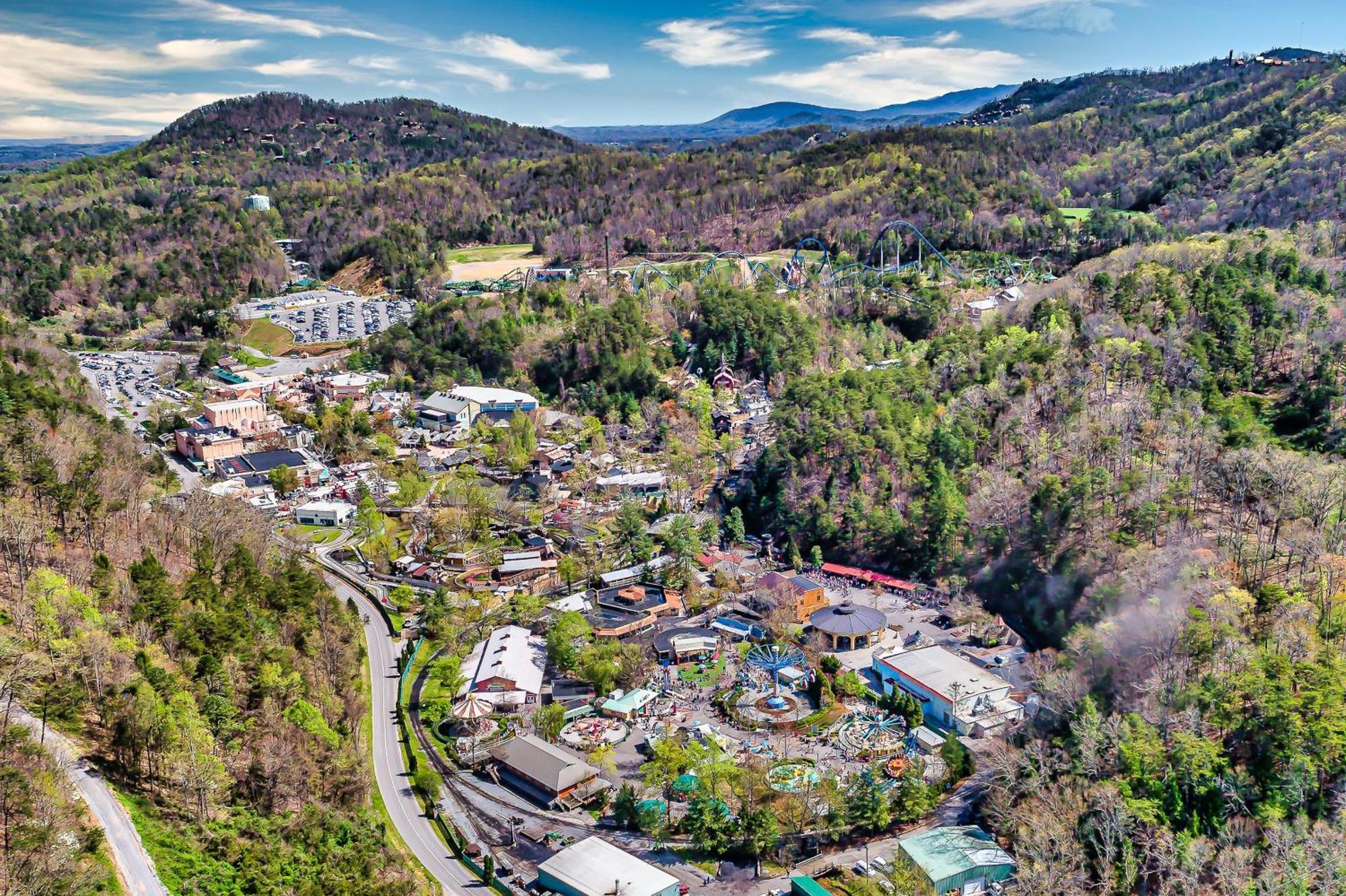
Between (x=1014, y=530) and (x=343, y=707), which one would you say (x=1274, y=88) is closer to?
(x=1014, y=530)

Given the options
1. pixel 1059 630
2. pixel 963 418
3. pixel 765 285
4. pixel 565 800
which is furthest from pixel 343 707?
pixel 765 285

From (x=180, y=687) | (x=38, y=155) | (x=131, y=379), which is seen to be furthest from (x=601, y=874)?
(x=38, y=155)

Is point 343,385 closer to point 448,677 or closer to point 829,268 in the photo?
point 448,677

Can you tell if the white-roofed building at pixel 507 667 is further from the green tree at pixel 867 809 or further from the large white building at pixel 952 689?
the green tree at pixel 867 809

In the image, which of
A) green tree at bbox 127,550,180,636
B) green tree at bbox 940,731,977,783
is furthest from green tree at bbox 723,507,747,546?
green tree at bbox 127,550,180,636

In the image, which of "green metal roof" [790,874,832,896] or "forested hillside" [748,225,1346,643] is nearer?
"green metal roof" [790,874,832,896]

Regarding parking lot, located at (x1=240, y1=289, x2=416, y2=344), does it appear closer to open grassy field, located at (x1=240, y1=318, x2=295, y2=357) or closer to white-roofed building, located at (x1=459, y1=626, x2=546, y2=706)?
open grassy field, located at (x1=240, y1=318, x2=295, y2=357)

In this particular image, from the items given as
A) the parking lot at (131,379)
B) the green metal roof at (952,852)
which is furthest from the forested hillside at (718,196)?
the green metal roof at (952,852)
